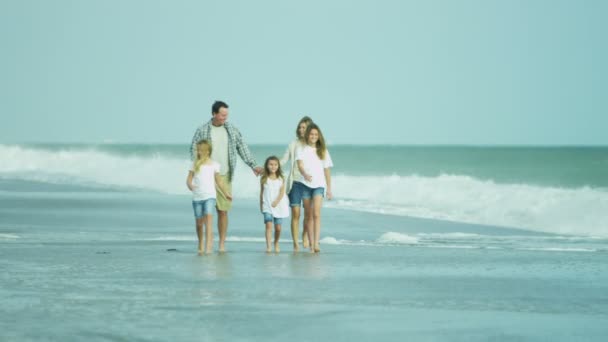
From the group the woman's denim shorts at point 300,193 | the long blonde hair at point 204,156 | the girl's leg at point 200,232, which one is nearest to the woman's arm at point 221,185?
the long blonde hair at point 204,156

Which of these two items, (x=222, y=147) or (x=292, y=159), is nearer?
(x=222, y=147)

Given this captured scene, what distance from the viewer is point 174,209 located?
72.4ft

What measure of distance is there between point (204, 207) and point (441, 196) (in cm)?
1921

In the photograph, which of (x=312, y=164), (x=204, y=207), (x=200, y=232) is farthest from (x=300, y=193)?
(x=200, y=232)

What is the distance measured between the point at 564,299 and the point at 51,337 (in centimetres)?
412

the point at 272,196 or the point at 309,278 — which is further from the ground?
the point at 272,196

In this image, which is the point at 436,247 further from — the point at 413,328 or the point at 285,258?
the point at 413,328

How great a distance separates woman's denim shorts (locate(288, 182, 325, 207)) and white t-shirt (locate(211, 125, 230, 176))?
0.87m

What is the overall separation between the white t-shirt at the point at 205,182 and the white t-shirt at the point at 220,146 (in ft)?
0.86

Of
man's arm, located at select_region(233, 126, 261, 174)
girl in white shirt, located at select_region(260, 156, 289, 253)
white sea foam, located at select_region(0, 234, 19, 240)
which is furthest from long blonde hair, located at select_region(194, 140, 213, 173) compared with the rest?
white sea foam, located at select_region(0, 234, 19, 240)

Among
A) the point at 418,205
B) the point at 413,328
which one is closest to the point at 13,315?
the point at 413,328

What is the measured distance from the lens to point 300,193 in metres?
13.1

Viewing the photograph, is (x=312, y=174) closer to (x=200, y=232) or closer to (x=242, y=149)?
(x=242, y=149)

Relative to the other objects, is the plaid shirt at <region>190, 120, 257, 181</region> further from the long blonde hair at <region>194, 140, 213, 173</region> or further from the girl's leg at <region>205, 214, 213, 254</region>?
the girl's leg at <region>205, 214, 213, 254</region>
